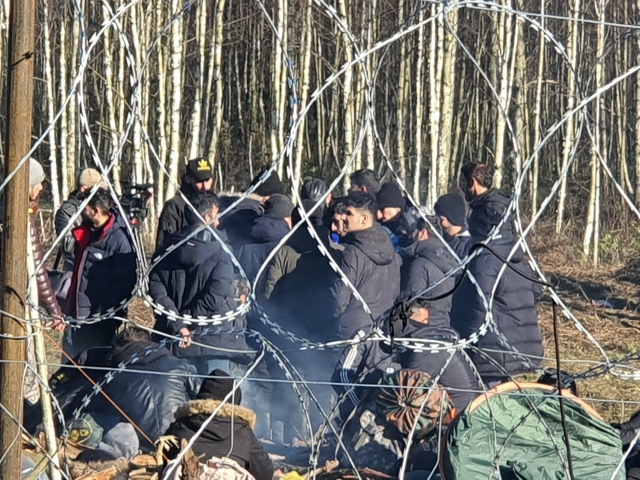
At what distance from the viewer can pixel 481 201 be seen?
21.0ft

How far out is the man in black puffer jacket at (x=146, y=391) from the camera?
5676 mm

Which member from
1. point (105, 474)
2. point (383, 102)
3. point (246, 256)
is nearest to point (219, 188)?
point (383, 102)

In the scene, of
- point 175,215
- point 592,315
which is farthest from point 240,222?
point 592,315

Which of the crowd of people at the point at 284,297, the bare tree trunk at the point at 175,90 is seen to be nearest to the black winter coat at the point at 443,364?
the crowd of people at the point at 284,297

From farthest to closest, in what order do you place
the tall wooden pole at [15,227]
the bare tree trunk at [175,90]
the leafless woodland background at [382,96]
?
the leafless woodland background at [382,96] < the bare tree trunk at [175,90] < the tall wooden pole at [15,227]

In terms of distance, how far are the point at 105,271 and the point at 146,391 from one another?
101 cm

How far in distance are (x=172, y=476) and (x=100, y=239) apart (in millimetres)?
2779

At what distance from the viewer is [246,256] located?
6.60m

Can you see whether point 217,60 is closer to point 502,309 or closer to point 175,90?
point 175,90

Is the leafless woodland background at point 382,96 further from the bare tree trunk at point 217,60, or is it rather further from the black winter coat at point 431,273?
the black winter coat at point 431,273

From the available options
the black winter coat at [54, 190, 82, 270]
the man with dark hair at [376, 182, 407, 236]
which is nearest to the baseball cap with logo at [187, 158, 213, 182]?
the black winter coat at [54, 190, 82, 270]

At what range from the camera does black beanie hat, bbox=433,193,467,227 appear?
6520 mm

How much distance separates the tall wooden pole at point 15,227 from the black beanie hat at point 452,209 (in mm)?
3245

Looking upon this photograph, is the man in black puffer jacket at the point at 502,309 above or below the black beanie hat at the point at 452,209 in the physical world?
below
